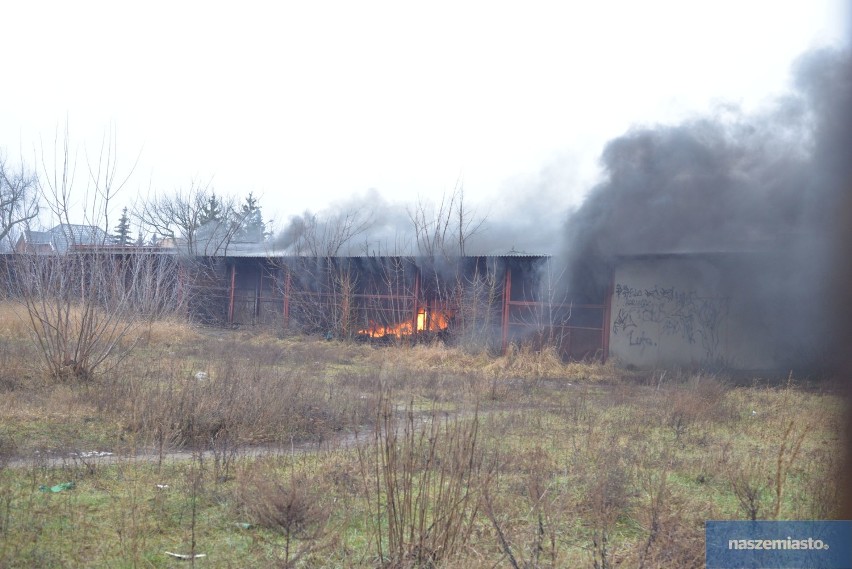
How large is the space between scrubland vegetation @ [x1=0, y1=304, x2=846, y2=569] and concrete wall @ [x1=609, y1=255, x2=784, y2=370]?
3.70 m

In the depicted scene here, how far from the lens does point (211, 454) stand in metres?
7.16

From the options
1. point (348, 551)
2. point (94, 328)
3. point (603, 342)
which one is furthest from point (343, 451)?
point (603, 342)

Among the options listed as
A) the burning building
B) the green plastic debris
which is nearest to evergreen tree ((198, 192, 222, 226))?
the burning building

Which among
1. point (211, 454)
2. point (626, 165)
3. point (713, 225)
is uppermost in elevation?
point (626, 165)

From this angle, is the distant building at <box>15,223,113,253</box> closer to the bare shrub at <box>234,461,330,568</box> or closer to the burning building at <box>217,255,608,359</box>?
the bare shrub at <box>234,461,330,568</box>

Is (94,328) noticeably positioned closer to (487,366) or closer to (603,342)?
(487,366)

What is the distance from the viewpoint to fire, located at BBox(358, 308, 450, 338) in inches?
820

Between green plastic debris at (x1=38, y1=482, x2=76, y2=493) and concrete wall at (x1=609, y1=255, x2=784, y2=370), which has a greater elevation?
concrete wall at (x1=609, y1=255, x2=784, y2=370)

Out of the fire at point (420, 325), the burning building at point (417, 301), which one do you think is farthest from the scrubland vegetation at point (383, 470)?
the fire at point (420, 325)

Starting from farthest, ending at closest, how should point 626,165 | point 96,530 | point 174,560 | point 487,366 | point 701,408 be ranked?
point 626,165, point 487,366, point 701,408, point 96,530, point 174,560

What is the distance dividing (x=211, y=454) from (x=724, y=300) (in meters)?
14.2

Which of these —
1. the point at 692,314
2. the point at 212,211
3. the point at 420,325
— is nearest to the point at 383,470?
the point at 692,314

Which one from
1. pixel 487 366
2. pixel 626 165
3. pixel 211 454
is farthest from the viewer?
pixel 626 165

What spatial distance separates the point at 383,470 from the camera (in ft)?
16.6
